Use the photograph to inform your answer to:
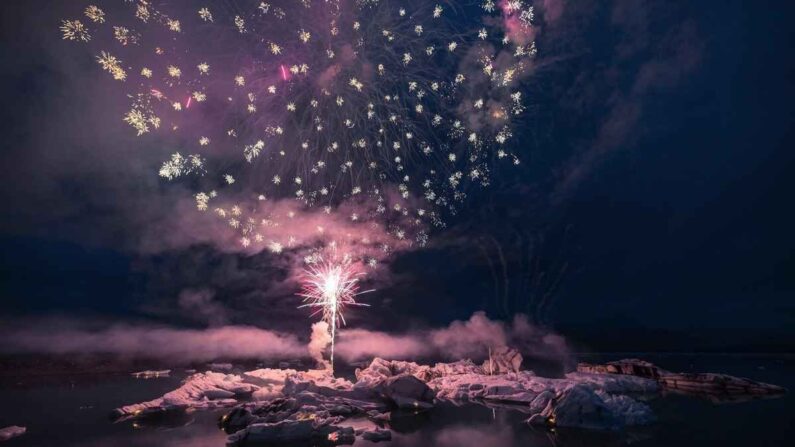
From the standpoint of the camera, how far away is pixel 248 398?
149 ft

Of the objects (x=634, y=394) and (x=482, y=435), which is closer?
(x=482, y=435)

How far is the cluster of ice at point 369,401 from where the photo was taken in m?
26.0

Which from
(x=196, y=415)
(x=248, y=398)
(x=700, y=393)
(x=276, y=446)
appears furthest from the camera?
(x=700, y=393)

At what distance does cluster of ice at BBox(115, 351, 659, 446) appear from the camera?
26016 mm

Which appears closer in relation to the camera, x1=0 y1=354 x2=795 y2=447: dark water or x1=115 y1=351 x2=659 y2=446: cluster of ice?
x1=0 y1=354 x2=795 y2=447: dark water

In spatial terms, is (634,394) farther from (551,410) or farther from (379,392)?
(379,392)

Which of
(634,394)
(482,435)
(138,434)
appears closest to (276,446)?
(138,434)

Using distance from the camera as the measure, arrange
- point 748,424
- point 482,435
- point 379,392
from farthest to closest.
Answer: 1. point 379,392
2. point 748,424
3. point 482,435

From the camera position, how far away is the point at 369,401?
124 ft

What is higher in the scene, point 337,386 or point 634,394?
point 337,386

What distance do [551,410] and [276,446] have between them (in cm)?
2014

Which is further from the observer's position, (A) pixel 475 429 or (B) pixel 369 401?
(B) pixel 369 401

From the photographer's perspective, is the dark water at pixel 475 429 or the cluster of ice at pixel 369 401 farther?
the cluster of ice at pixel 369 401

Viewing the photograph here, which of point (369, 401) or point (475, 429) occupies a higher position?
point (369, 401)
